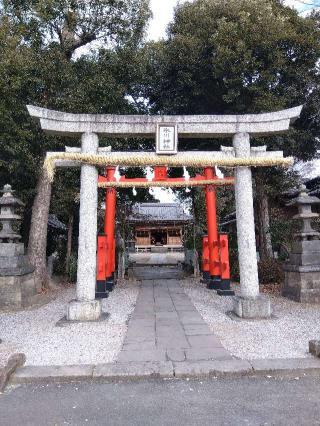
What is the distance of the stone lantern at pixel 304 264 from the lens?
9.02 metres

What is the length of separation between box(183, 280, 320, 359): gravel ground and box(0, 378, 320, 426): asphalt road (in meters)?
0.96

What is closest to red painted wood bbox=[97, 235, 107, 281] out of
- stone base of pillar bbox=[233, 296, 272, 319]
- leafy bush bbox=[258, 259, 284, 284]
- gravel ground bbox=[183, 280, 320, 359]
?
gravel ground bbox=[183, 280, 320, 359]

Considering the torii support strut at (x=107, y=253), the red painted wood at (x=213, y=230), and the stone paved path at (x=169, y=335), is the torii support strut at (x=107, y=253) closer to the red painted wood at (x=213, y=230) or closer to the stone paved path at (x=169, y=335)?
the stone paved path at (x=169, y=335)

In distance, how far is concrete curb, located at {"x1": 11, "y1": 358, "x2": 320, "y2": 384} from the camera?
14.2 feet

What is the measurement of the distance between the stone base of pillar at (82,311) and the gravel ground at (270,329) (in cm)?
229

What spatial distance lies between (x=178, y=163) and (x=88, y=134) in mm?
1991

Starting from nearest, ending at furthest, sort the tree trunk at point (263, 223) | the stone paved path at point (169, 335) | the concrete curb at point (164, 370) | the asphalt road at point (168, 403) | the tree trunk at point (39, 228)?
the asphalt road at point (168, 403), the concrete curb at point (164, 370), the stone paved path at point (169, 335), the tree trunk at point (39, 228), the tree trunk at point (263, 223)

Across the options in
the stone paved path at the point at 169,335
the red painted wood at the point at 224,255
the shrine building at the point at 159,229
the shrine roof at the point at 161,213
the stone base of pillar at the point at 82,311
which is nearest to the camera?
the stone paved path at the point at 169,335

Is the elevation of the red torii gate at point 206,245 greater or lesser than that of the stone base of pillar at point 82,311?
greater

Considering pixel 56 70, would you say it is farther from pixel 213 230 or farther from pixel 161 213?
pixel 161 213

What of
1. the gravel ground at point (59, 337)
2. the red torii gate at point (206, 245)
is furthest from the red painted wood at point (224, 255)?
the gravel ground at point (59, 337)

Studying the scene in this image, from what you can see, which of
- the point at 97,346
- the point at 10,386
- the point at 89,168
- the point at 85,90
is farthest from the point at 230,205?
the point at 10,386

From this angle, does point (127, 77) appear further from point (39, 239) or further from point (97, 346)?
point (97, 346)

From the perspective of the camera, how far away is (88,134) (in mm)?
7469
